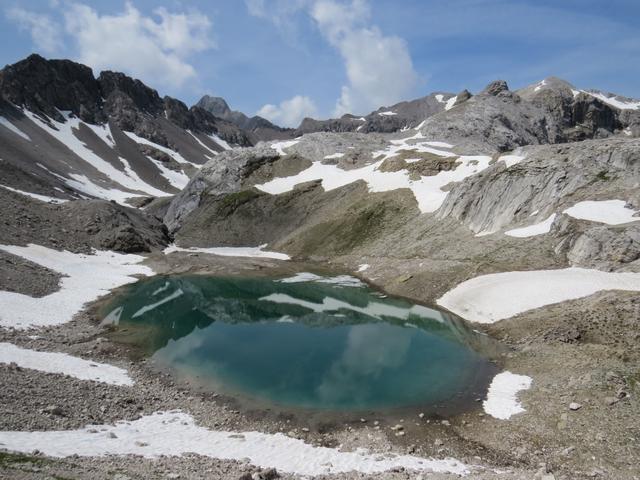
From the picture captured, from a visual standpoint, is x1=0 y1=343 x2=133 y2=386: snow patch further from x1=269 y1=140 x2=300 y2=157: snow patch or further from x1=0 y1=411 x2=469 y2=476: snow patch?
x1=269 y1=140 x2=300 y2=157: snow patch

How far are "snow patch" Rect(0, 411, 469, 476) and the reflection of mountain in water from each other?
1604 cm

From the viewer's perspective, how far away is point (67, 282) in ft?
175

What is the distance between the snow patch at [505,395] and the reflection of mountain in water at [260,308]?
16.1 feet

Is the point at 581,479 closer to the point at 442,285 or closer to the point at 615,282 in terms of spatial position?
the point at 615,282

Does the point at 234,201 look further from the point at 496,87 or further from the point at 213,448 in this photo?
the point at 496,87

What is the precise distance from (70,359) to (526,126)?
15939 centimetres

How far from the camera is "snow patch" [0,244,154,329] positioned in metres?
37.9

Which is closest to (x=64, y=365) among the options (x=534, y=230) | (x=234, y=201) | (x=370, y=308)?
(x=370, y=308)

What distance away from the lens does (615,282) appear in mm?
34750

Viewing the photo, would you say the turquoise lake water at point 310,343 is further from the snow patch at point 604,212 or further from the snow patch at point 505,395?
the snow patch at point 604,212

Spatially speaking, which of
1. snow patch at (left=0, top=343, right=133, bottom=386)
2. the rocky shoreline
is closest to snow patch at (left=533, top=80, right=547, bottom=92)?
the rocky shoreline

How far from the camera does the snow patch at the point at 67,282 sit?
37.9m

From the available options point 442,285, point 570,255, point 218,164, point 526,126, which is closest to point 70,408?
point 442,285

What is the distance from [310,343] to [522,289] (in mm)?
19458
